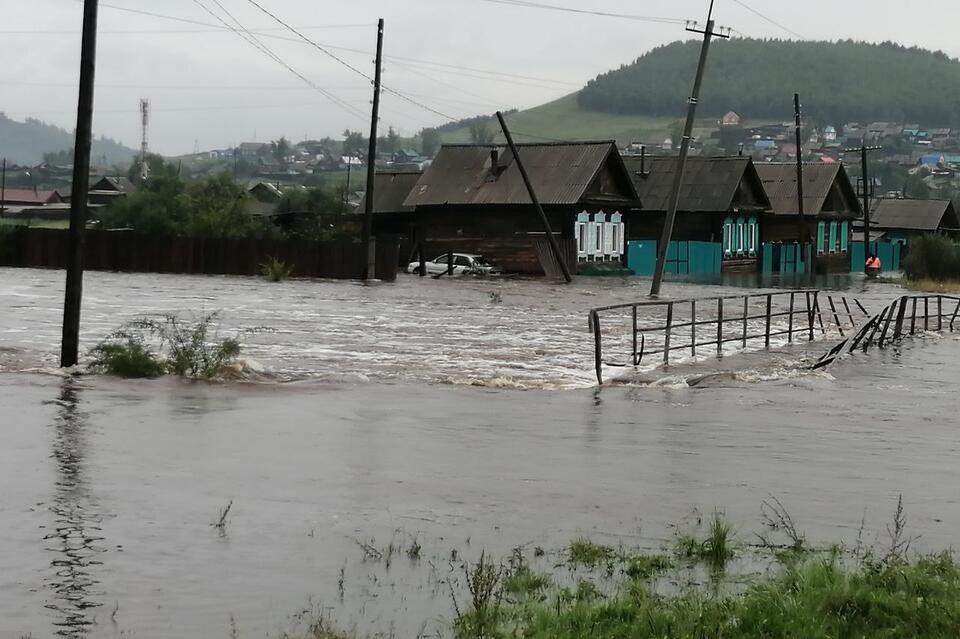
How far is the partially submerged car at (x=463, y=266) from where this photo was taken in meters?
60.1

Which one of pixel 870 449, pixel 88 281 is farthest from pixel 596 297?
pixel 870 449

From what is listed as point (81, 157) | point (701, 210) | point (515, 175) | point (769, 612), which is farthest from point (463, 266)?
point (769, 612)

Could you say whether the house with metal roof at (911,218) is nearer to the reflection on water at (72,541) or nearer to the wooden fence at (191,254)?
the wooden fence at (191,254)

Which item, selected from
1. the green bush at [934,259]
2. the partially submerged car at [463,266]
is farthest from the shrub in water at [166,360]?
the green bush at [934,259]

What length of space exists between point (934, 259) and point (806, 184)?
2171 cm

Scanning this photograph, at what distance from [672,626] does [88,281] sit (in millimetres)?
41690

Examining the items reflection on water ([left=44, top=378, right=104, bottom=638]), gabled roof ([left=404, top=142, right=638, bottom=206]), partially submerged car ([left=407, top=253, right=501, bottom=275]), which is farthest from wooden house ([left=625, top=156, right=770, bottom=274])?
reflection on water ([left=44, top=378, right=104, bottom=638])

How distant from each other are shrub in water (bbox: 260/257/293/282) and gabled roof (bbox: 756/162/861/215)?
34.7 meters

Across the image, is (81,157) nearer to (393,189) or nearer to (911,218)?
(393,189)

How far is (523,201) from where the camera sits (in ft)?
201

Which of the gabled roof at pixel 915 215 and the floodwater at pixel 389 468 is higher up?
the gabled roof at pixel 915 215

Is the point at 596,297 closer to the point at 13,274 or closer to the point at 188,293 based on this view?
the point at 188,293

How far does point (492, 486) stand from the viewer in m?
12.1

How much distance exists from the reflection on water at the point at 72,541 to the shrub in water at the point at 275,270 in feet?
122
